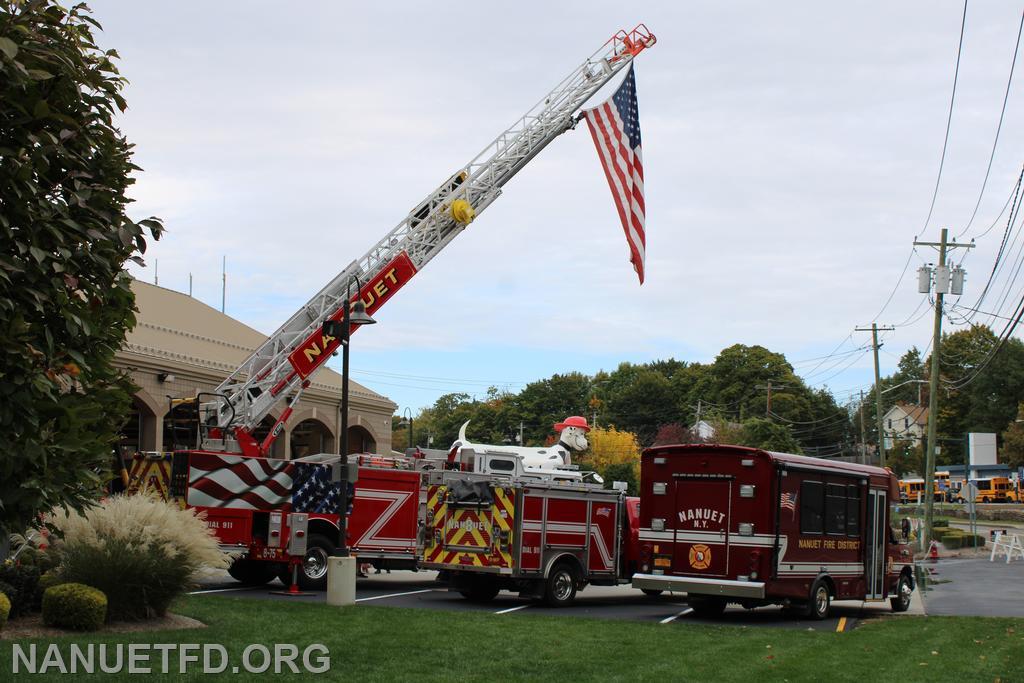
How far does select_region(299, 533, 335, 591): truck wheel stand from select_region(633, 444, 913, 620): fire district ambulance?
5731 millimetres

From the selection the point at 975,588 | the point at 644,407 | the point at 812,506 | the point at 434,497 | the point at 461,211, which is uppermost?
the point at 461,211

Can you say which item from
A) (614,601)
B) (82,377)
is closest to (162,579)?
(82,377)

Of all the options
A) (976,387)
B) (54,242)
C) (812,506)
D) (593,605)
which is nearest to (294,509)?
(593,605)

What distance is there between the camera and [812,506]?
18.8m

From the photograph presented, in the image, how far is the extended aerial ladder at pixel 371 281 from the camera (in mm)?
21016

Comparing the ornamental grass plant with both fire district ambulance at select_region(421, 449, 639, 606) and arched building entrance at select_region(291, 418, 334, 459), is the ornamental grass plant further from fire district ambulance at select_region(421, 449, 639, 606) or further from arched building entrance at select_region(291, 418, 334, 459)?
arched building entrance at select_region(291, 418, 334, 459)

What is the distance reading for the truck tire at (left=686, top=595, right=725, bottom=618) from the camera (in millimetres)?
19156

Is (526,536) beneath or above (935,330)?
beneath

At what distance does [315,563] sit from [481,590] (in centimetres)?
308

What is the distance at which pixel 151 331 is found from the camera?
1305 inches

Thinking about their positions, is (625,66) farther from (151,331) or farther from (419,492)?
(151,331)

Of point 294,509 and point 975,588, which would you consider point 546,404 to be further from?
point 294,509

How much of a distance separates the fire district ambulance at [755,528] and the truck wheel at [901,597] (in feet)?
2.95

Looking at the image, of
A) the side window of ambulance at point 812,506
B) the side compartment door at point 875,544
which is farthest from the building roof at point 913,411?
the side window of ambulance at point 812,506
